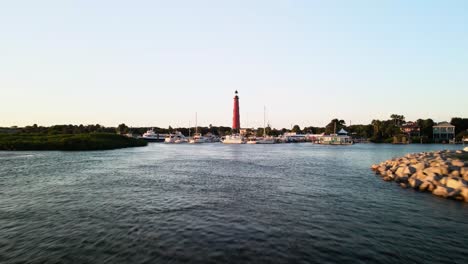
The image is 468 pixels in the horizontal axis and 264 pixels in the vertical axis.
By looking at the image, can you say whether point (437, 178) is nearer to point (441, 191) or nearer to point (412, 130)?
point (441, 191)

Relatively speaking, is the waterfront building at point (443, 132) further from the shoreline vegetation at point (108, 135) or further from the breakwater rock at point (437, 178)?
the breakwater rock at point (437, 178)

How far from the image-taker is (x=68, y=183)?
2789 centimetres

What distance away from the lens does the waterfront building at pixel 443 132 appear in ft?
509

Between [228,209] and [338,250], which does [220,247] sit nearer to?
[338,250]

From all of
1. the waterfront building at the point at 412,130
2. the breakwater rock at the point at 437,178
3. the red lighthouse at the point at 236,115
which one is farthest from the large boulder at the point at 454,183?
the red lighthouse at the point at 236,115

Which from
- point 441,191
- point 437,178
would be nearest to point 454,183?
point 441,191

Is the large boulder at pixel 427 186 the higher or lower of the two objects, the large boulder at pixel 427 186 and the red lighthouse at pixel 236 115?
the lower

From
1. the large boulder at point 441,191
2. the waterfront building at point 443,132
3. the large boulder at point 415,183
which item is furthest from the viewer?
the waterfront building at point 443,132

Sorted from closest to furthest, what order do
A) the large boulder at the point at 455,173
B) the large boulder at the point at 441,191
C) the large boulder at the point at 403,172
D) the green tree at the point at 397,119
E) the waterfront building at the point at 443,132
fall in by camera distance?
the large boulder at the point at 441,191 < the large boulder at the point at 455,173 < the large boulder at the point at 403,172 < the waterfront building at the point at 443,132 < the green tree at the point at 397,119

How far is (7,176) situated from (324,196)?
35.1 m

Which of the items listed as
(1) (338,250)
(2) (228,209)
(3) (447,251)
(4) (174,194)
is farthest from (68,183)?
(3) (447,251)

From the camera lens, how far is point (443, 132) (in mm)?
157375

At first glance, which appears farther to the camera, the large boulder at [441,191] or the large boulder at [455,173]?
the large boulder at [455,173]

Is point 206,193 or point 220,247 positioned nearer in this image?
point 220,247
